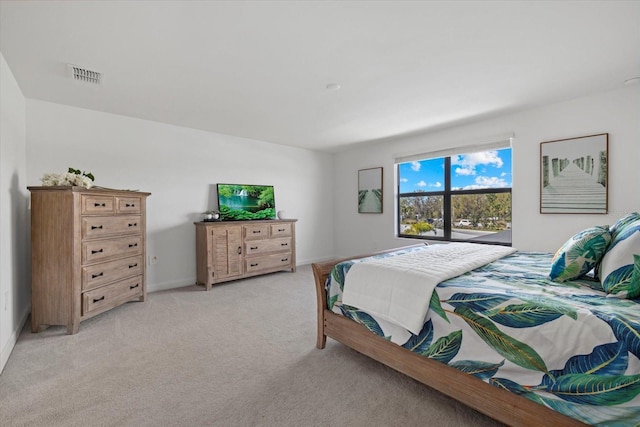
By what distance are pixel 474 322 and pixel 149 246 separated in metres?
3.89

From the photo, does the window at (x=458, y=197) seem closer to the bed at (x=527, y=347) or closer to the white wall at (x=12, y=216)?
the bed at (x=527, y=347)

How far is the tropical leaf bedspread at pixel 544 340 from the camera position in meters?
1.08

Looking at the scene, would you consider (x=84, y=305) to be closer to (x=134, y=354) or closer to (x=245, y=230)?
(x=134, y=354)

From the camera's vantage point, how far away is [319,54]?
7.24ft

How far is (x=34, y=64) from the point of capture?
2330 mm

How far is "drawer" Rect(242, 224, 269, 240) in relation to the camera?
429 centimetres

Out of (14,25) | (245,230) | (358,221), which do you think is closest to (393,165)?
(358,221)

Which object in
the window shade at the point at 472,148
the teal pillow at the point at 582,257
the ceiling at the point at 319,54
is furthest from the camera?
the window shade at the point at 472,148

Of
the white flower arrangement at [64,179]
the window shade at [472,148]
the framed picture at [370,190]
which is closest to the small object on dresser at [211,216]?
the white flower arrangement at [64,179]

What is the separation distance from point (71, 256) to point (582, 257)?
12.6ft

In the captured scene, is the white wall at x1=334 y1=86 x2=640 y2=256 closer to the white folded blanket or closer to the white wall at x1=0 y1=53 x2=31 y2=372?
the white folded blanket

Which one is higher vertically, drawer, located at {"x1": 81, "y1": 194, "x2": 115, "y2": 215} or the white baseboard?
drawer, located at {"x1": 81, "y1": 194, "x2": 115, "y2": 215}

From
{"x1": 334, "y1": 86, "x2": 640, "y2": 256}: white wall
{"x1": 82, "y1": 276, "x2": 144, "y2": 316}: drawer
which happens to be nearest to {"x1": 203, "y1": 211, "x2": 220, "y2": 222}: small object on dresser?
Answer: {"x1": 82, "y1": 276, "x2": 144, "y2": 316}: drawer

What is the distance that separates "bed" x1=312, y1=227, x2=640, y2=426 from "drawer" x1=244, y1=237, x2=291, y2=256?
279 centimetres
